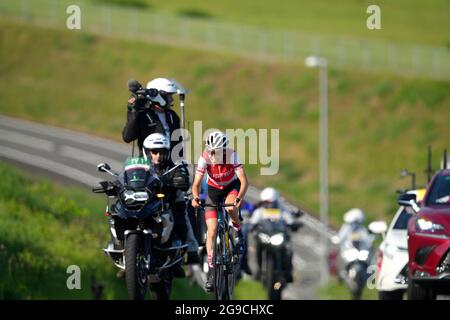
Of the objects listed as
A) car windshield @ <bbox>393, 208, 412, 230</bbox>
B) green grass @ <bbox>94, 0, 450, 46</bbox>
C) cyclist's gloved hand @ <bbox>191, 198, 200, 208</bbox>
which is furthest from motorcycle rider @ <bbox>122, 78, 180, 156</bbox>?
green grass @ <bbox>94, 0, 450, 46</bbox>

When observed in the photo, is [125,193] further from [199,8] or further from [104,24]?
[199,8]

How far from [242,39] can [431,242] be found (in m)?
67.9

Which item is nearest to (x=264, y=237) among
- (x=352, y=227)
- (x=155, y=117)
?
(x=352, y=227)

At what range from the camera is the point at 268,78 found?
81.5 m

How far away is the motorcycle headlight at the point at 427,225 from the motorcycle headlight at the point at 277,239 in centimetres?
858

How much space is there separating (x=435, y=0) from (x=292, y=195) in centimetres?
4276

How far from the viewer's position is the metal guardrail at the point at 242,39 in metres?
82.9

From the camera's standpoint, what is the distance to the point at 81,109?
250 feet

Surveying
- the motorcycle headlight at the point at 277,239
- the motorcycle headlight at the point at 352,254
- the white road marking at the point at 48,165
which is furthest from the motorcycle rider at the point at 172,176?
the white road marking at the point at 48,165

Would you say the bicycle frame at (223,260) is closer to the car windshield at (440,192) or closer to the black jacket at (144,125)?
the black jacket at (144,125)

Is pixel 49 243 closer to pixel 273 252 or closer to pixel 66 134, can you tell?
pixel 273 252

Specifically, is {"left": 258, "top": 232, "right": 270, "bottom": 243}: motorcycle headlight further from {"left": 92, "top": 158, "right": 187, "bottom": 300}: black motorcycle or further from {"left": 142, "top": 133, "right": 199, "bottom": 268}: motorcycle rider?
{"left": 92, "top": 158, "right": 187, "bottom": 300}: black motorcycle

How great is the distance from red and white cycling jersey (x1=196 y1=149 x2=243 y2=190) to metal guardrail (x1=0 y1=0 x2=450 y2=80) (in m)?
63.3

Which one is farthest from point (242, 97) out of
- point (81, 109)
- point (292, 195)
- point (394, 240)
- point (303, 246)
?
point (394, 240)
